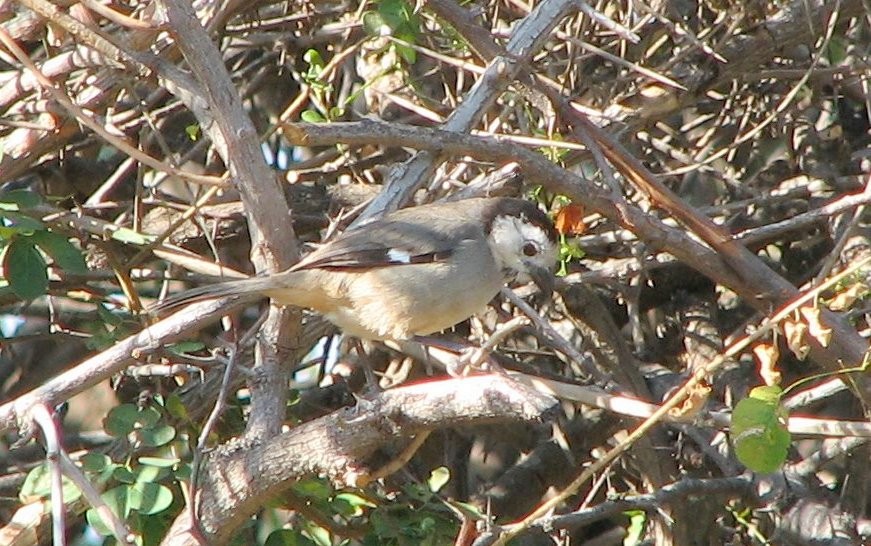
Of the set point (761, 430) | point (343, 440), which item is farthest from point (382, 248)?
point (761, 430)

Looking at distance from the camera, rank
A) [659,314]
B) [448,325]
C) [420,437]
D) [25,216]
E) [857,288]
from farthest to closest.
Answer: [659,314]
[448,325]
[25,216]
[420,437]
[857,288]

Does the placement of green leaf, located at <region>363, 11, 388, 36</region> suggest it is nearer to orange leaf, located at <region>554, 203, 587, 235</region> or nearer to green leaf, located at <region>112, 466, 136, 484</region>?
orange leaf, located at <region>554, 203, 587, 235</region>

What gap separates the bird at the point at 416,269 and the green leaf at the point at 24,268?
45cm

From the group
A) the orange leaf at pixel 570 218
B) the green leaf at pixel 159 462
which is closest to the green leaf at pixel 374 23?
the orange leaf at pixel 570 218

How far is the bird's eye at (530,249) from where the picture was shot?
14.9 feet

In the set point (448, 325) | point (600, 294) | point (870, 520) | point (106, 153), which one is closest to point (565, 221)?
point (448, 325)

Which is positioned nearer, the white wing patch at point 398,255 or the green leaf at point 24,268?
the green leaf at point 24,268

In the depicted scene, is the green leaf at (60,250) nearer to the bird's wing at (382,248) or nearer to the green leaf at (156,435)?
the green leaf at (156,435)

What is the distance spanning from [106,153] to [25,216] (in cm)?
155

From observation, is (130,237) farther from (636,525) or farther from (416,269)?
(636,525)

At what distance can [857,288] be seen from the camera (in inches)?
129

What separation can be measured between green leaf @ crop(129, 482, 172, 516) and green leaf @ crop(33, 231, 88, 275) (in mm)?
821

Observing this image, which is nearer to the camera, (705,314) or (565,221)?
(565,221)

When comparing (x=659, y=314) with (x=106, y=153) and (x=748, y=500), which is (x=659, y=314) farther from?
(x=106, y=153)
